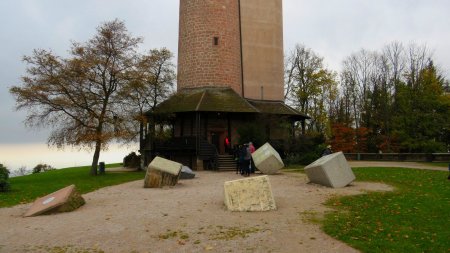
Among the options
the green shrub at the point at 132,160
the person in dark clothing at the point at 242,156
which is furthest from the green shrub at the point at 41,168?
the person in dark clothing at the point at 242,156

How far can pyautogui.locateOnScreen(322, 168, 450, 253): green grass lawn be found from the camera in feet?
25.2

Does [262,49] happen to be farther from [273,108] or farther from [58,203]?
[58,203]

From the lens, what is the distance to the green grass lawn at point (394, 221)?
25.2 ft

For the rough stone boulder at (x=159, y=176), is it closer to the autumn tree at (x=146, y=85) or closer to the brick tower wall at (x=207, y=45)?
the autumn tree at (x=146, y=85)

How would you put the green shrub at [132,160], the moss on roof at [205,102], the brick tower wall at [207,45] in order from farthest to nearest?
the green shrub at [132,160] < the brick tower wall at [207,45] < the moss on roof at [205,102]

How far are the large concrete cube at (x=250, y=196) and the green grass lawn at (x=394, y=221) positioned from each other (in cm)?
163

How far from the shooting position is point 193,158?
29.4 meters

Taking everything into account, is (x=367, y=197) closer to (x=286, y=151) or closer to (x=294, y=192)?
(x=294, y=192)

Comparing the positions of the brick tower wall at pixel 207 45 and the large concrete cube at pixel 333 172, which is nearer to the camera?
the large concrete cube at pixel 333 172

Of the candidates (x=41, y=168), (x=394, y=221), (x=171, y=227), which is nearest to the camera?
(x=171, y=227)

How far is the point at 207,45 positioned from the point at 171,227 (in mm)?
24209

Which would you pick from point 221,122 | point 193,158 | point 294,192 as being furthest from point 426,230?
point 221,122

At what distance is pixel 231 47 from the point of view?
3281 cm

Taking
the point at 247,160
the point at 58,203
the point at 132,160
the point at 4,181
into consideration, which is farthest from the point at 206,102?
the point at 58,203
